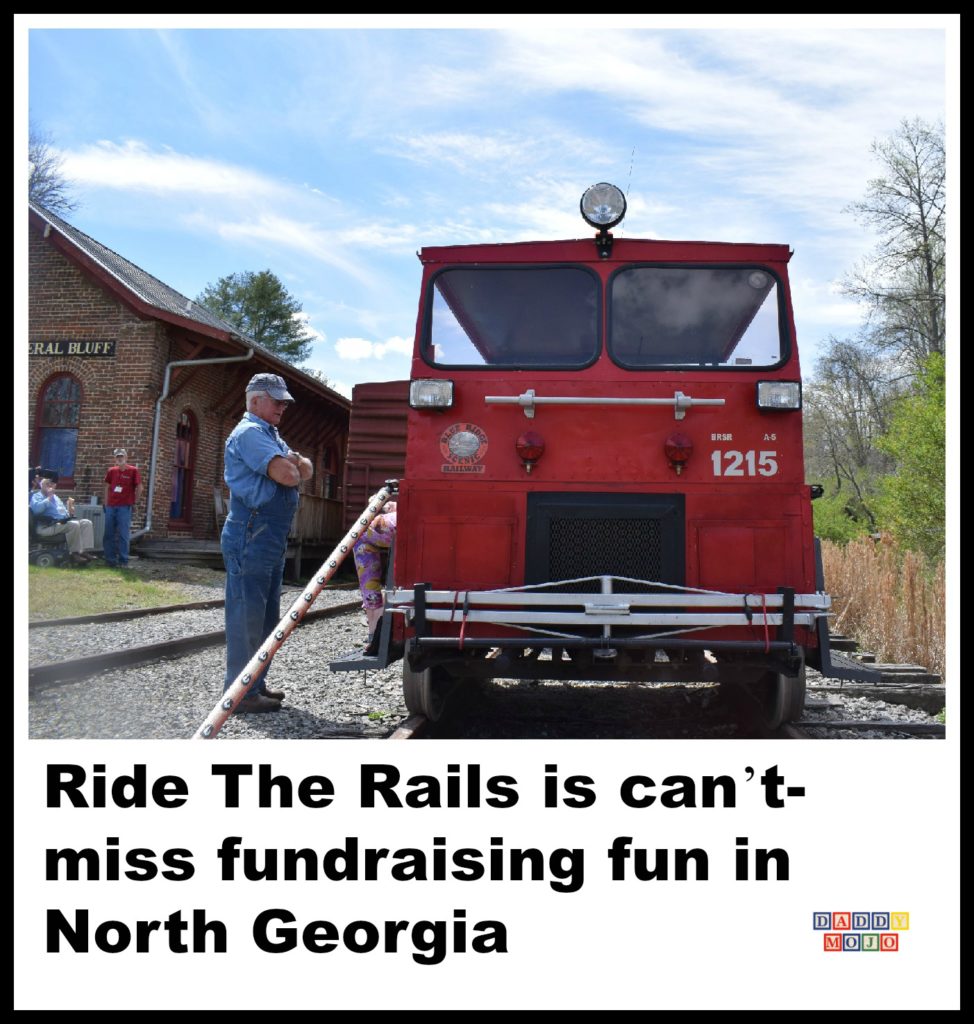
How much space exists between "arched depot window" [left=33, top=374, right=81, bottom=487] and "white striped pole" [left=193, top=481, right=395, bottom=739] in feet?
45.1

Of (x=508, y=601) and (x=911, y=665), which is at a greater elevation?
(x=508, y=601)

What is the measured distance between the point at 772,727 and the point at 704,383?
1.96 meters

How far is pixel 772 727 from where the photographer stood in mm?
4656

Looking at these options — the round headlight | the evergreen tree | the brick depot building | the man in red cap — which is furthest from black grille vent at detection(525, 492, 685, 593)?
the evergreen tree

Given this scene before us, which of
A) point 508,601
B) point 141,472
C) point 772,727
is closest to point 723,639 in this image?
point 772,727

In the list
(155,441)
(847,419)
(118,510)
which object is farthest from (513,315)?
(847,419)

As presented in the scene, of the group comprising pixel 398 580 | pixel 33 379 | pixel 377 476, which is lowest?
pixel 398 580

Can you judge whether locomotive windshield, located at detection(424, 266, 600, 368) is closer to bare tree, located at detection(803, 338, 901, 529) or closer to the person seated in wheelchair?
the person seated in wheelchair

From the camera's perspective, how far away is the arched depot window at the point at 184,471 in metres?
18.0

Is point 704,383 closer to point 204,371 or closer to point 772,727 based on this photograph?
point 772,727

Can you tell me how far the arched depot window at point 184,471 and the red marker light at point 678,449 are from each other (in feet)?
50.6

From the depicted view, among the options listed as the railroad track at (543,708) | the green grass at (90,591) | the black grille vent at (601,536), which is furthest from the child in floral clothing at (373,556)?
the green grass at (90,591)

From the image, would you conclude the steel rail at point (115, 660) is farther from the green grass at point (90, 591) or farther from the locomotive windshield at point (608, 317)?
the locomotive windshield at point (608, 317)

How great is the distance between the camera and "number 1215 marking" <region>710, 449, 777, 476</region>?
4348mm
